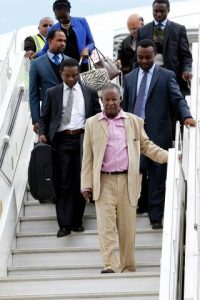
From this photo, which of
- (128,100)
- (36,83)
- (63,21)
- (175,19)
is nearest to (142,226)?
(128,100)

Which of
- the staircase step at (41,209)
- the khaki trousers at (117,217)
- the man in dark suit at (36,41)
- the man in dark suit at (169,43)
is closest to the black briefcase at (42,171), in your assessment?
the staircase step at (41,209)

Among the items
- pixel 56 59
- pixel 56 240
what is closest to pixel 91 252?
pixel 56 240

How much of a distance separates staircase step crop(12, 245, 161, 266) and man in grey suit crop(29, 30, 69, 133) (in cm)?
169

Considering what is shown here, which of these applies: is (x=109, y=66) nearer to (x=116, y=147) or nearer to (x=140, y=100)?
(x=140, y=100)

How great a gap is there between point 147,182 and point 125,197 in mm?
1228

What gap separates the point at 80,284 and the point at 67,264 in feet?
3.29

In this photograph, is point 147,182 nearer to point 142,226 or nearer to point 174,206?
point 142,226

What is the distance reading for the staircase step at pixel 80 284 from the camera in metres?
8.55

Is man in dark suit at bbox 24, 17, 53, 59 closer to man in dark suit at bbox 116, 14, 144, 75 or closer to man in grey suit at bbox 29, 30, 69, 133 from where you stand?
man in dark suit at bbox 116, 14, 144, 75

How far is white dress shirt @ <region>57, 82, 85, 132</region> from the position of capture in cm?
1022

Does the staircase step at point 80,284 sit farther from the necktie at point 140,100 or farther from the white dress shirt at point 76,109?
the necktie at point 140,100

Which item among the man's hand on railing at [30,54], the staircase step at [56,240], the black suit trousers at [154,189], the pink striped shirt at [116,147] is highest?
the man's hand on railing at [30,54]

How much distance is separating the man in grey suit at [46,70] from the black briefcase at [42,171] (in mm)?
885

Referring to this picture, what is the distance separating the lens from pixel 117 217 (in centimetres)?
931
